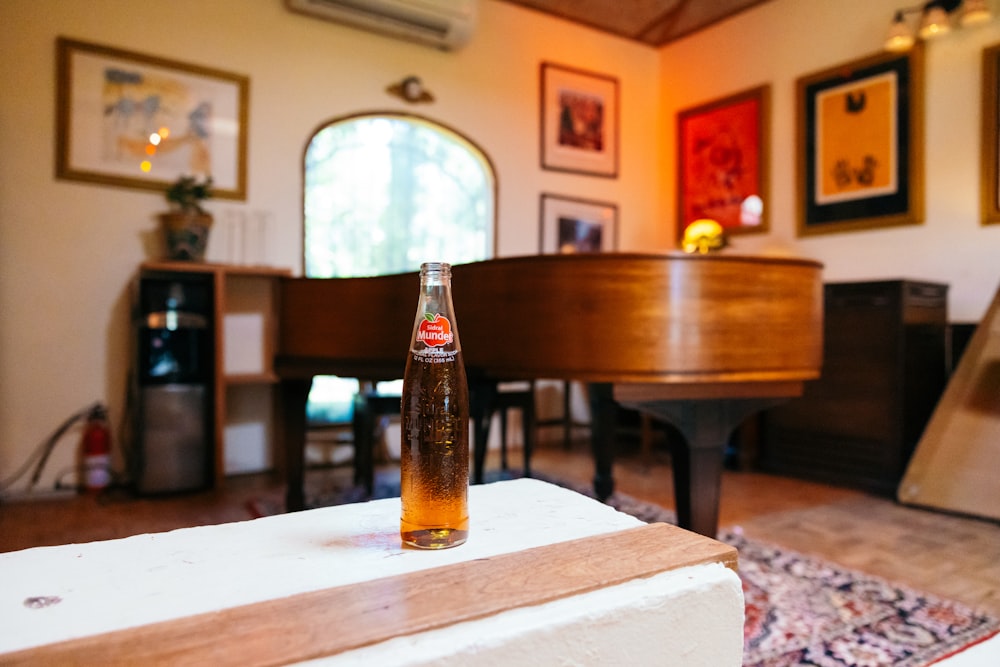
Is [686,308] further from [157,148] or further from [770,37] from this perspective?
[770,37]

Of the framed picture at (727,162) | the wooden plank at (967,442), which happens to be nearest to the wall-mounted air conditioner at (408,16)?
the framed picture at (727,162)

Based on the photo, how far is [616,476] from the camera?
405 cm

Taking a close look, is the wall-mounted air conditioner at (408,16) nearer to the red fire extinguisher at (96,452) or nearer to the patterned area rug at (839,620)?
the red fire extinguisher at (96,452)

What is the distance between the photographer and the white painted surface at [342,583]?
2.01 feet

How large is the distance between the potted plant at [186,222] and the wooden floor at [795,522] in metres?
1.33

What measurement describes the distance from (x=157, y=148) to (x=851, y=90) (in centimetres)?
432

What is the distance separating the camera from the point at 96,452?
11.4ft

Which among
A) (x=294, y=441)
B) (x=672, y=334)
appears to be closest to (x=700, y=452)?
(x=672, y=334)

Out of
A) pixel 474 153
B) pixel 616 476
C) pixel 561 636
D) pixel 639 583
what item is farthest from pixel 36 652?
pixel 474 153

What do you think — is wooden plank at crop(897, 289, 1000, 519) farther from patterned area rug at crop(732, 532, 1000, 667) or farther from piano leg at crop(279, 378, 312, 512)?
piano leg at crop(279, 378, 312, 512)

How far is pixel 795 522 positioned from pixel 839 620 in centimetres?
117

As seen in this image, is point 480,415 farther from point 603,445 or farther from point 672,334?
point 672,334

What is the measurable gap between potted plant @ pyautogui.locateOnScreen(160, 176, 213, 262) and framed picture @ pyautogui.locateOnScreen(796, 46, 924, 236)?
3880mm

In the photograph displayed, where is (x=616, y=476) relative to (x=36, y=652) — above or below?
below
